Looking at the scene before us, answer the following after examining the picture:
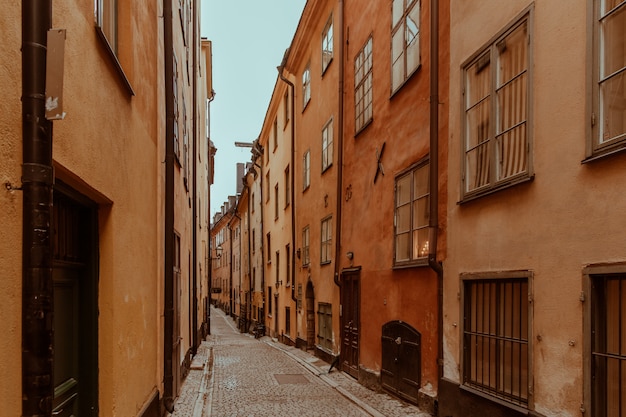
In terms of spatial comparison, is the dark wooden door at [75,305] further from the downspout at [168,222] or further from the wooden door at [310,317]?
the wooden door at [310,317]

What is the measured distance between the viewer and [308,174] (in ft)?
59.4

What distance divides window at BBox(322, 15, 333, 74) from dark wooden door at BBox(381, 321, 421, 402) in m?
8.03

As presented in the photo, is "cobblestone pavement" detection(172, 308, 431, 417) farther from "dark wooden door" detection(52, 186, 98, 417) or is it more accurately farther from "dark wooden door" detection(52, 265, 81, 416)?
"dark wooden door" detection(52, 265, 81, 416)

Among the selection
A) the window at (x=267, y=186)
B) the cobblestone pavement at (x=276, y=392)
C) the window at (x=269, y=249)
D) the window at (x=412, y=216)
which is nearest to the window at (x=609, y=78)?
the window at (x=412, y=216)

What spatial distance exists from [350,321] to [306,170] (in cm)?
690

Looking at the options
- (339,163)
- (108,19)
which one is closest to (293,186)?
(339,163)

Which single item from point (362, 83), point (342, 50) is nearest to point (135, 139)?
point (362, 83)

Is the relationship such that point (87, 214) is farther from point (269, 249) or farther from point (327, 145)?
point (269, 249)

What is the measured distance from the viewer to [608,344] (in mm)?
4914

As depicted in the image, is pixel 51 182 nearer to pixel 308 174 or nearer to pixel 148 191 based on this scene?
pixel 148 191

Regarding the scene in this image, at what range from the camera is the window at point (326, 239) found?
15.1m

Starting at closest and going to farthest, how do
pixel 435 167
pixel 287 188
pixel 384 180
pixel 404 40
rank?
pixel 435 167, pixel 404 40, pixel 384 180, pixel 287 188

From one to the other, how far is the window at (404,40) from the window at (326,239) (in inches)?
214

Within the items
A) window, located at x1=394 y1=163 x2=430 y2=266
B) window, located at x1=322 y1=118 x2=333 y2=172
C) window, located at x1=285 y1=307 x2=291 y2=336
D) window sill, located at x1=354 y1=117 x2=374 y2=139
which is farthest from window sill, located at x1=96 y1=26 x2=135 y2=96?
window, located at x1=285 y1=307 x2=291 y2=336
